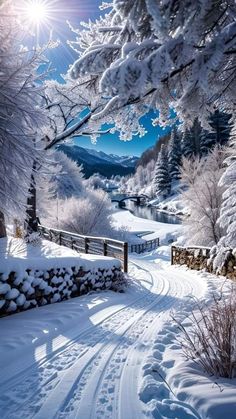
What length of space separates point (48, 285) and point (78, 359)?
8.15ft

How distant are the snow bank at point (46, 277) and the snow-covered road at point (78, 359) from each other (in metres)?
0.27

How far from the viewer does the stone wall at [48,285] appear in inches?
177

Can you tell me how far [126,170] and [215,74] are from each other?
16861 cm

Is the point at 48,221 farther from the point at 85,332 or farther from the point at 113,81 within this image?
the point at 113,81

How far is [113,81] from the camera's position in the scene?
2.35m

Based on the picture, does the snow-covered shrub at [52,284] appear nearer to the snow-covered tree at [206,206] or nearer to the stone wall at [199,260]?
the stone wall at [199,260]

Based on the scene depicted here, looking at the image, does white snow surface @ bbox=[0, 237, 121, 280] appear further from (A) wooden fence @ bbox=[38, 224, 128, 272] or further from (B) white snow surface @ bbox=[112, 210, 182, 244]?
(B) white snow surface @ bbox=[112, 210, 182, 244]

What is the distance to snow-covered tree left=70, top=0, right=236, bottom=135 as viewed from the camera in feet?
7.36

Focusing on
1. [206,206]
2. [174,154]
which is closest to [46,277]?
[206,206]

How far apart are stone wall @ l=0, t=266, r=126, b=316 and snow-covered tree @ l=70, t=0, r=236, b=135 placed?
3237 millimetres

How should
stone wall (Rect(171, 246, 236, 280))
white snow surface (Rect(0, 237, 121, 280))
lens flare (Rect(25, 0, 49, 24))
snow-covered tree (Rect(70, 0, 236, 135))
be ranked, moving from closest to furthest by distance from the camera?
snow-covered tree (Rect(70, 0, 236, 135)), white snow surface (Rect(0, 237, 121, 280)), lens flare (Rect(25, 0, 49, 24)), stone wall (Rect(171, 246, 236, 280))

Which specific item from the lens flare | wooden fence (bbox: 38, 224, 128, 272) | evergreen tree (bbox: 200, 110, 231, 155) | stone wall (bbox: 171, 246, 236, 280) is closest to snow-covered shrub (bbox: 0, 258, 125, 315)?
wooden fence (bbox: 38, 224, 128, 272)

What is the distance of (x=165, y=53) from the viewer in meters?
2.25

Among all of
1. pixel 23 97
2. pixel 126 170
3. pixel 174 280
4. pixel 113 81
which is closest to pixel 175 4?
pixel 113 81
